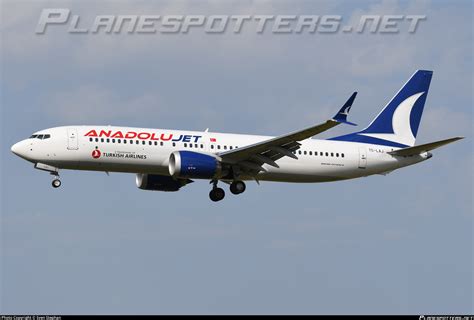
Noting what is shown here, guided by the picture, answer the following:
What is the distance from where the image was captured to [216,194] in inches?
2096

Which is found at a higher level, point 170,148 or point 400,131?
point 400,131

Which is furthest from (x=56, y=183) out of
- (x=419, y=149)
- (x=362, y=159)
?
(x=419, y=149)

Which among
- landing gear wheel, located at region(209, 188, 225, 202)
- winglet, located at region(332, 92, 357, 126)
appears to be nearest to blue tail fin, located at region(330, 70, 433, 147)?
landing gear wheel, located at region(209, 188, 225, 202)

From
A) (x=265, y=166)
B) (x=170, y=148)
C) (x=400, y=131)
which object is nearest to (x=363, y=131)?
(x=400, y=131)

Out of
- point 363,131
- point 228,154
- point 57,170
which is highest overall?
point 363,131

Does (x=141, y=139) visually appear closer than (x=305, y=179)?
Yes

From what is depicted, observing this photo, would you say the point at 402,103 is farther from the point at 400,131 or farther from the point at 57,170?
the point at 57,170

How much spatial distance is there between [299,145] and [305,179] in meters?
3.70

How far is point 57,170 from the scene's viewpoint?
165ft

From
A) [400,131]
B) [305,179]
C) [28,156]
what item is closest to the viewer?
[28,156]

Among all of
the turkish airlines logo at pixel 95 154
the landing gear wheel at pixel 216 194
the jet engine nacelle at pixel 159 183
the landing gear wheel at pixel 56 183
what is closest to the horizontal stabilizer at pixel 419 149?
the landing gear wheel at pixel 216 194

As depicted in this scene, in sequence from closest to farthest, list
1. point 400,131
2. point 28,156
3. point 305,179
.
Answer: point 28,156 < point 305,179 < point 400,131

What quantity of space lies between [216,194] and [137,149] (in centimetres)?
549

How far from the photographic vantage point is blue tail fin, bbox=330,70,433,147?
57000 mm
